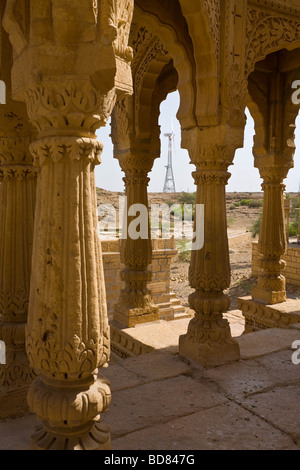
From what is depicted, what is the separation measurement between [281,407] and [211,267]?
1341 millimetres

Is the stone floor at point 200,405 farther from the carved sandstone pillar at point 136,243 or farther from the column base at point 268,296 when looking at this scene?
the column base at point 268,296

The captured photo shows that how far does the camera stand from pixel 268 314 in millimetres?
5895

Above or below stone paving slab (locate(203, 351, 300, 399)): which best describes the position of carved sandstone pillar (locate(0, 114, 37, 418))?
above

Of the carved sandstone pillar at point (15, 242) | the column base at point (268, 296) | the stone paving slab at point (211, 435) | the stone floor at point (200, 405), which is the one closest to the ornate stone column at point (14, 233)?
the carved sandstone pillar at point (15, 242)

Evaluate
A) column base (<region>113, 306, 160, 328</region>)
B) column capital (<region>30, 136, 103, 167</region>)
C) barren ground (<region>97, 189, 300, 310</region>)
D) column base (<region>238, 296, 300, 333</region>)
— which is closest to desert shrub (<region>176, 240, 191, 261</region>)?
barren ground (<region>97, 189, 300, 310</region>)

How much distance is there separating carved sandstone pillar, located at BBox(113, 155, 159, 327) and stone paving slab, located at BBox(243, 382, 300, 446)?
2.30 metres

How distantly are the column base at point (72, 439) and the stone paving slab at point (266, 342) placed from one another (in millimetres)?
2408

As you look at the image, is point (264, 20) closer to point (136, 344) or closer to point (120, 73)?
point (120, 73)

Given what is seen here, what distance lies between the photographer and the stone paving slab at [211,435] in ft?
8.32

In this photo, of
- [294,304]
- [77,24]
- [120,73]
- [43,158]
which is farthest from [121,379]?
[294,304]

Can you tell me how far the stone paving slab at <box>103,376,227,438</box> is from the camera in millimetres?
2818

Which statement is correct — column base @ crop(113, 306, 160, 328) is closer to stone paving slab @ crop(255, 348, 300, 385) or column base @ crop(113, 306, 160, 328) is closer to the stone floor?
the stone floor

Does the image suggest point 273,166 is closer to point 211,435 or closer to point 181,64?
point 181,64

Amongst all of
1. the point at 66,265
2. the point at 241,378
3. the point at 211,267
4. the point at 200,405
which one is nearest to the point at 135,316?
the point at 211,267
